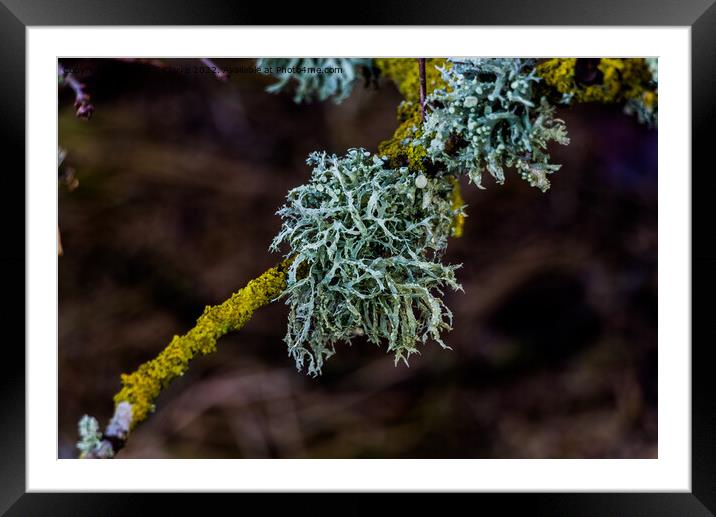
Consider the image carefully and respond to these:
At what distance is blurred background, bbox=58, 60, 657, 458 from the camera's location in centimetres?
209

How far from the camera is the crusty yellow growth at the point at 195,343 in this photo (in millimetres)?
1364

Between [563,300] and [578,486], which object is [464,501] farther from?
[563,300]

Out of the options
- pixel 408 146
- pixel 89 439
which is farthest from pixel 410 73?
pixel 89 439

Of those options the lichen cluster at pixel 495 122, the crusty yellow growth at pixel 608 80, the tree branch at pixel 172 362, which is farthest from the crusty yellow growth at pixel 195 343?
the crusty yellow growth at pixel 608 80

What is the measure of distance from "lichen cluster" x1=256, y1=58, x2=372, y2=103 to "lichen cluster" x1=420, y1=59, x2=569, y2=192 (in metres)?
0.45

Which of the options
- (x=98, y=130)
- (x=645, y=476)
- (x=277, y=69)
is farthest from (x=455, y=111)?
(x=98, y=130)

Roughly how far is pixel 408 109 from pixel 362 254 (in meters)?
0.44

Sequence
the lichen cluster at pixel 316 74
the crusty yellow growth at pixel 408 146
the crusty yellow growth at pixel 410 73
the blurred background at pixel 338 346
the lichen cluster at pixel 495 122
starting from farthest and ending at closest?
the blurred background at pixel 338 346 < the lichen cluster at pixel 316 74 < the crusty yellow growth at pixel 410 73 < the crusty yellow growth at pixel 408 146 < the lichen cluster at pixel 495 122

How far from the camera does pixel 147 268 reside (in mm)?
2230

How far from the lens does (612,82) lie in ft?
5.05

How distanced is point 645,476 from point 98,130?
6.74 feet

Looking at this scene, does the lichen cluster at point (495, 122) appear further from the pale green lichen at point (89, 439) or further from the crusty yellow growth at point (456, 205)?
the pale green lichen at point (89, 439)

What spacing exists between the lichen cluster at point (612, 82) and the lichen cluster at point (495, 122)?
0.23 ft

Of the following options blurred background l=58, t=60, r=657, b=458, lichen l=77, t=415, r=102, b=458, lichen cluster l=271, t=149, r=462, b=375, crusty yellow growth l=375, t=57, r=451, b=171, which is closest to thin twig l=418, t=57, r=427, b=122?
crusty yellow growth l=375, t=57, r=451, b=171
